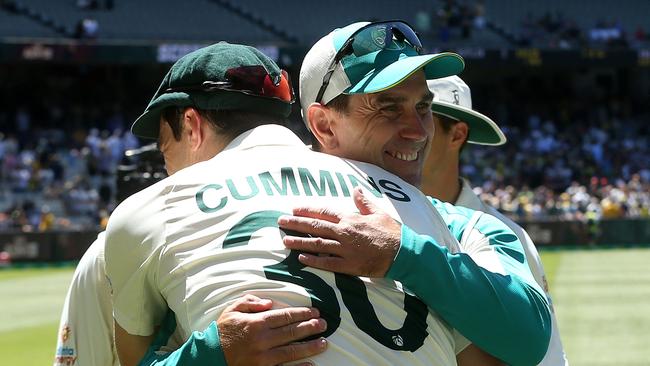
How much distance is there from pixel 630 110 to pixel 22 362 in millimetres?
30673

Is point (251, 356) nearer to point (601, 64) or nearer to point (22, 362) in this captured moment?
point (22, 362)

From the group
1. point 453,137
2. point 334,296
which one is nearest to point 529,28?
point 453,137

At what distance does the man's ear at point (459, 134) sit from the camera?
153 inches

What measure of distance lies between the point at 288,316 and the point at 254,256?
14 cm

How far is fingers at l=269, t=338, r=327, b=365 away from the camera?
2.08 m

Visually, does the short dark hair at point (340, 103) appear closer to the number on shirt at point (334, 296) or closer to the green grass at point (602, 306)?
the number on shirt at point (334, 296)

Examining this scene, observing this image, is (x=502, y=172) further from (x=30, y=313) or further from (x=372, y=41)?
(x=372, y=41)

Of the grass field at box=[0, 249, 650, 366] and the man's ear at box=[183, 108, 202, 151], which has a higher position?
the man's ear at box=[183, 108, 202, 151]

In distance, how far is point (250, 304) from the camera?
2.09 meters

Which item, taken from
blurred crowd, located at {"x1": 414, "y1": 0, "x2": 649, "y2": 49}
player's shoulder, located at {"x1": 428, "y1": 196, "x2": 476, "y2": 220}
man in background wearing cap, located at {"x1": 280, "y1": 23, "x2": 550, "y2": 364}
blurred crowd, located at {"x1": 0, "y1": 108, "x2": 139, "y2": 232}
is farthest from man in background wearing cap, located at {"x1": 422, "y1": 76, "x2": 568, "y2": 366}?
blurred crowd, located at {"x1": 414, "y1": 0, "x2": 649, "y2": 49}

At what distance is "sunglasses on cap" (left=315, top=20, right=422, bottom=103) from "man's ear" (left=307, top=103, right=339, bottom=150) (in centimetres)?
8

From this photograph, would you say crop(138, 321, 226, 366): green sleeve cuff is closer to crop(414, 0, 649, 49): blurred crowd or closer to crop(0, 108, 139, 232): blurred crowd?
crop(0, 108, 139, 232): blurred crowd

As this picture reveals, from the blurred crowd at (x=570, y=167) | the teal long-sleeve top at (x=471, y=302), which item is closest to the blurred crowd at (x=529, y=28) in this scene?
the blurred crowd at (x=570, y=167)

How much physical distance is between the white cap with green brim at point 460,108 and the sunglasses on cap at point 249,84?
126 cm
